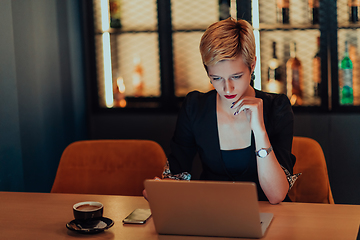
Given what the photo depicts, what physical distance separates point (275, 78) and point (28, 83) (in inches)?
55.1

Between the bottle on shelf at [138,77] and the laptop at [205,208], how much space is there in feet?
6.04

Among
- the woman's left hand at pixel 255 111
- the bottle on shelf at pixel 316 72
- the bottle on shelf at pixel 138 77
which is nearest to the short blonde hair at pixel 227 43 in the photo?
the woman's left hand at pixel 255 111

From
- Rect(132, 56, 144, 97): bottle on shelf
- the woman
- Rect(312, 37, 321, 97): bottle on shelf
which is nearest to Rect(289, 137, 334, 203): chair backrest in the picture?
the woman

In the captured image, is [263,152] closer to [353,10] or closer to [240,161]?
[240,161]

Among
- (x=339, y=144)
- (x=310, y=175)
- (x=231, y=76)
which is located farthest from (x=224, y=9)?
(x=310, y=175)

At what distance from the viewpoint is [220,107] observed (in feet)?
5.24

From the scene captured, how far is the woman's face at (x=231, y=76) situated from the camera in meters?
1.41

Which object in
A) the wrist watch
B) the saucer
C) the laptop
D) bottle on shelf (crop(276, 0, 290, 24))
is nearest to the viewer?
the laptop

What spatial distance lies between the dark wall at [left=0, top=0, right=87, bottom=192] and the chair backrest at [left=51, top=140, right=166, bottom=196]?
0.44m

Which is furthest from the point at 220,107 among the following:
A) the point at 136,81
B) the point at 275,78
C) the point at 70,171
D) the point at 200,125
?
the point at 136,81

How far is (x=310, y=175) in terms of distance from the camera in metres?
1.52

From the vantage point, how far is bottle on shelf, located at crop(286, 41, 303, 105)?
100 inches

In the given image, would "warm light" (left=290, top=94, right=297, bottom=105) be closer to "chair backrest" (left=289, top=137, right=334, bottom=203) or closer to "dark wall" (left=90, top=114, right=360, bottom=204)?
"dark wall" (left=90, top=114, right=360, bottom=204)

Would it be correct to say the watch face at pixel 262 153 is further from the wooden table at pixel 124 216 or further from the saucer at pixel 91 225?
the saucer at pixel 91 225
